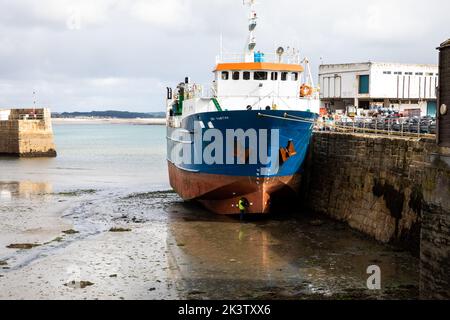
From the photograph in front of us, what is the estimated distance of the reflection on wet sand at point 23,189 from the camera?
32500mm

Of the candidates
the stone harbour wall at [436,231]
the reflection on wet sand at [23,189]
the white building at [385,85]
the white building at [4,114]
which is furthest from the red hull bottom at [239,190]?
the white building at [4,114]

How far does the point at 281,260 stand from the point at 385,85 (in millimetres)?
30449

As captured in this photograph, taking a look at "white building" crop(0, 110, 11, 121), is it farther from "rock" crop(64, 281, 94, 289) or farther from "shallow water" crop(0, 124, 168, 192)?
"rock" crop(64, 281, 94, 289)

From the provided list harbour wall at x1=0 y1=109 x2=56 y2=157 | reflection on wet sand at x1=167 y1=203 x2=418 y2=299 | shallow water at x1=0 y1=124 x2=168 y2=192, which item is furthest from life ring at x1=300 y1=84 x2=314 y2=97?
harbour wall at x1=0 y1=109 x2=56 y2=157

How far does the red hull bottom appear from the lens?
2266 cm

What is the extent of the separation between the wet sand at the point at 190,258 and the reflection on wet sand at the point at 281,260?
0.03m

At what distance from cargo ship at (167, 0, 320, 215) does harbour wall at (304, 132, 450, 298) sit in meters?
1.43

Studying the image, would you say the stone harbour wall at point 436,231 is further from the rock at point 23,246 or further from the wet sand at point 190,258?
A: the rock at point 23,246

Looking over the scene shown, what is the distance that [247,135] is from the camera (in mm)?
22219

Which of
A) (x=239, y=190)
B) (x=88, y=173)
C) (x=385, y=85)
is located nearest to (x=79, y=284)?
(x=239, y=190)

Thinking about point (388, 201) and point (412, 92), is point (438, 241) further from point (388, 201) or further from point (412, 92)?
point (412, 92)

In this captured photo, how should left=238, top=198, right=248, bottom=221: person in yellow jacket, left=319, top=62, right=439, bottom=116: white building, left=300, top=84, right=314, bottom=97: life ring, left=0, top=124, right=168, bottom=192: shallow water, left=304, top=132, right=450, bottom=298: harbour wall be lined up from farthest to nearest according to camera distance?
1. left=319, top=62, right=439, bottom=116: white building
2. left=0, top=124, right=168, bottom=192: shallow water
3. left=300, top=84, right=314, bottom=97: life ring
4. left=238, top=198, right=248, bottom=221: person in yellow jacket
5. left=304, top=132, right=450, bottom=298: harbour wall

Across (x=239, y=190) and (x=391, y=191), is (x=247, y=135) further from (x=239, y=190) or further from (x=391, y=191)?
(x=391, y=191)

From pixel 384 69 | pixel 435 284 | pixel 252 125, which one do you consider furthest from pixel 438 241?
pixel 384 69
